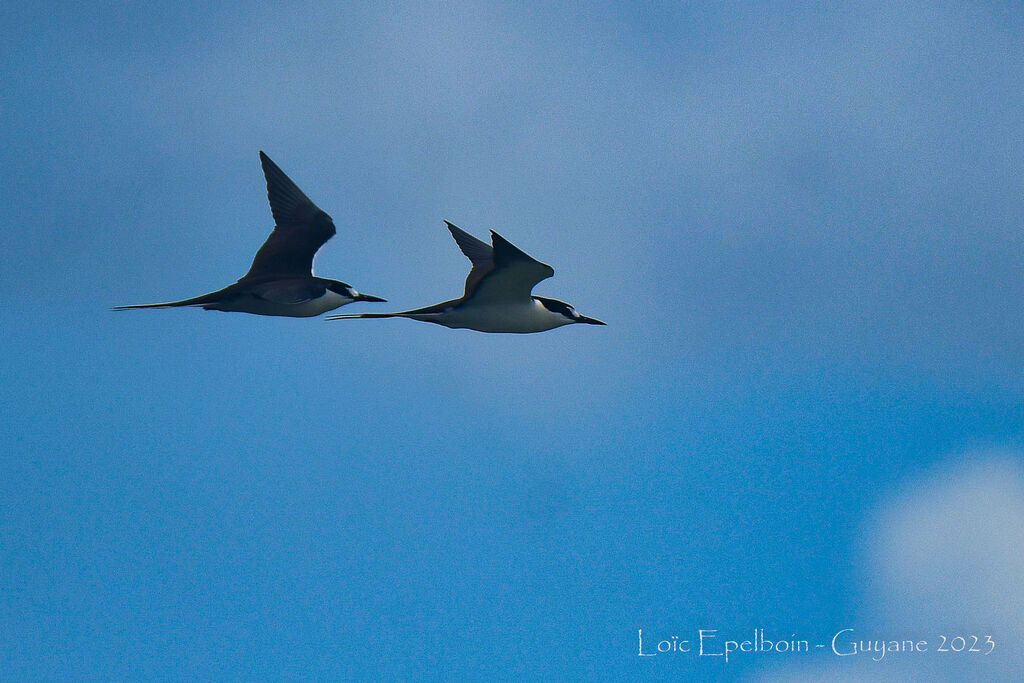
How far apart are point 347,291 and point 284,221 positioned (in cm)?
213

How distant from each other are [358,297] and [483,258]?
266 centimetres

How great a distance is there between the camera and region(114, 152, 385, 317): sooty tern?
2253 cm

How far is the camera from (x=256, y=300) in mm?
22625

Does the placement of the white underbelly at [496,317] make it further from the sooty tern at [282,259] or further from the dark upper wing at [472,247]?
the sooty tern at [282,259]

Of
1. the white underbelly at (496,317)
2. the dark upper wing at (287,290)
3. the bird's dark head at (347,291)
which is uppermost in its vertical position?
the bird's dark head at (347,291)

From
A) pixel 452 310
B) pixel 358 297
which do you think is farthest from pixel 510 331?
pixel 358 297

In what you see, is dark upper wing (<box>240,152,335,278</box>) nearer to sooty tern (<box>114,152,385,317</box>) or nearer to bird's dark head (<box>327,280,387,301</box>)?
sooty tern (<box>114,152,385,317</box>)

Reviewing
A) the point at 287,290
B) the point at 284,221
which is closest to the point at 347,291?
the point at 287,290

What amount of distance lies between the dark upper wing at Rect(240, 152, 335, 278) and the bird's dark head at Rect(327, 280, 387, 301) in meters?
1.23

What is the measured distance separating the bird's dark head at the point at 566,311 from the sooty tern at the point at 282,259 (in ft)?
13.1

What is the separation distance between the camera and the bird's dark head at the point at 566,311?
23359 millimetres

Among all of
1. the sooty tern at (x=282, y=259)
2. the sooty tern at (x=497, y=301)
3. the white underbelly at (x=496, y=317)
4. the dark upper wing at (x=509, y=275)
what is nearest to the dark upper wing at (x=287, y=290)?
the sooty tern at (x=282, y=259)

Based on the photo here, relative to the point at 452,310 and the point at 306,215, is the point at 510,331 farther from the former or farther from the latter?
the point at 306,215

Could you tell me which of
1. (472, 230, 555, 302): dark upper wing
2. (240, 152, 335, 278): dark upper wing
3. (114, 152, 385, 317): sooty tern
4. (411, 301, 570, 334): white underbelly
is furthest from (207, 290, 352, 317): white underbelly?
(472, 230, 555, 302): dark upper wing
